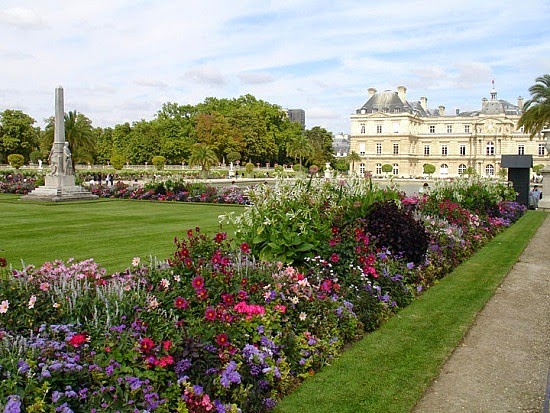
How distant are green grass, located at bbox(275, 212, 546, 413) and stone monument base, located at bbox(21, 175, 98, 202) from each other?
65.6 feet

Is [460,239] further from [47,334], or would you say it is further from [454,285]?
[47,334]

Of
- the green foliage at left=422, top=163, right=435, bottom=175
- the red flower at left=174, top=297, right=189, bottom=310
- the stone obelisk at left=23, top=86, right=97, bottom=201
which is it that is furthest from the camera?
the green foliage at left=422, top=163, right=435, bottom=175

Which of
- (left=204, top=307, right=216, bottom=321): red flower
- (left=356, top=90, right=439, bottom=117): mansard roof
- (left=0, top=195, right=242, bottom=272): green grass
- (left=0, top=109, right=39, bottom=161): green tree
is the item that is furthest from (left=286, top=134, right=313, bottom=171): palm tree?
(left=204, top=307, right=216, bottom=321): red flower

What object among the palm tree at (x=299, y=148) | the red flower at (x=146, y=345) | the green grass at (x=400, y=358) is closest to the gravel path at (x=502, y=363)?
the green grass at (x=400, y=358)

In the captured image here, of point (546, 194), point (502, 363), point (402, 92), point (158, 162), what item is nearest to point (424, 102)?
point (402, 92)

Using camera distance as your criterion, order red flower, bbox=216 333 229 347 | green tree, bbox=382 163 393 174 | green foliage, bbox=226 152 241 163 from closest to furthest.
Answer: red flower, bbox=216 333 229 347, green foliage, bbox=226 152 241 163, green tree, bbox=382 163 393 174

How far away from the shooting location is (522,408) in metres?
4.09

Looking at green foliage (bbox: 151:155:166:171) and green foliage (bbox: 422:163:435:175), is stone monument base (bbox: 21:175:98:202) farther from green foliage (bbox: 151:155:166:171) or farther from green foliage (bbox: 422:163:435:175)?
green foliage (bbox: 422:163:435:175)

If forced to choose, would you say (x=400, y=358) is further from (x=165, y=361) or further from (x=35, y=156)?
(x=35, y=156)

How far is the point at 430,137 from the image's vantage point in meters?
95.1

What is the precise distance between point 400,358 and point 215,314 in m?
1.93

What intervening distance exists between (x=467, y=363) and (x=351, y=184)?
16.7ft

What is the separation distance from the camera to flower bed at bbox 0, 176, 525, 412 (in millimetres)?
3244

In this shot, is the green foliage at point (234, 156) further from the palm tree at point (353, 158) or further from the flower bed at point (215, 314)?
the flower bed at point (215, 314)
